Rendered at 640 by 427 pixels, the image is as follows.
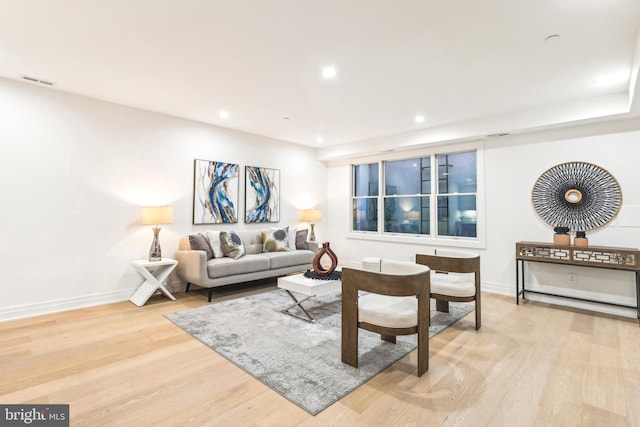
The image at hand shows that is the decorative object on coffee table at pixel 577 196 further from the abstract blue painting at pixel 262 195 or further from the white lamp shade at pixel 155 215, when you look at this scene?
the white lamp shade at pixel 155 215

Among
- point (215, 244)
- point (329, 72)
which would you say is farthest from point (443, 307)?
point (215, 244)

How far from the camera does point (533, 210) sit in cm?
436

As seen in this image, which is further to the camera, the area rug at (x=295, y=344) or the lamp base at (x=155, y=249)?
the lamp base at (x=155, y=249)

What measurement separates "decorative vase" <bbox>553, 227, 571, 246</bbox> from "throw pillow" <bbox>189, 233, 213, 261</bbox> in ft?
15.1

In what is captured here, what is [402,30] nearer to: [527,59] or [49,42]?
[527,59]

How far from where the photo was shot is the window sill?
4.94 metres

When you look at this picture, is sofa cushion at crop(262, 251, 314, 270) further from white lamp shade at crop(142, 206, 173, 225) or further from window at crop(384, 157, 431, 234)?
window at crop(384, 157, 431, 234)

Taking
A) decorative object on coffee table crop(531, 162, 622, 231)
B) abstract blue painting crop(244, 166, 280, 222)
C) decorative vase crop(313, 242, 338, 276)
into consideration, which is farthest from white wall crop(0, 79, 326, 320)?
decorative object on coffee table crop(531, 162, 622, 231)

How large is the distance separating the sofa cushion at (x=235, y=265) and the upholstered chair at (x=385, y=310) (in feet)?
7.54

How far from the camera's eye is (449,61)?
288 centimetres

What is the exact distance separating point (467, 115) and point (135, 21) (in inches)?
162

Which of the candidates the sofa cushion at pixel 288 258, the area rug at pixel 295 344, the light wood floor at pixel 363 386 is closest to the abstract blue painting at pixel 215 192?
the sofa cushion at pixel 288 258

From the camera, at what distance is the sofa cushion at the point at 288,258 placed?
483cm
